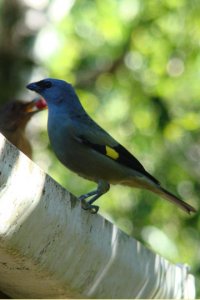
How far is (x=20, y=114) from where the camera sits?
22.8 ft

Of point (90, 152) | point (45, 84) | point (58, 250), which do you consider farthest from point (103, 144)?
point (58, 250)

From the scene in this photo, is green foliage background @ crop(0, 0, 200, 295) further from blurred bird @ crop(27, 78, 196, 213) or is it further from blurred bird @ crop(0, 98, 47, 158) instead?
blurred bird @ crop(27, 78, 196, 213)

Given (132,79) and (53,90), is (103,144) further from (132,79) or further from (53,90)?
(132,79)

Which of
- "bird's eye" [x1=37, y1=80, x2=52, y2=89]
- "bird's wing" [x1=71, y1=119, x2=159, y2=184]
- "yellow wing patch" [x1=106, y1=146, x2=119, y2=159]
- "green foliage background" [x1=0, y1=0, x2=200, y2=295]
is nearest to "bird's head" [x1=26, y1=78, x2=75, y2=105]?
"bird's eye" [x1=37, y1=80, x2=52, y2=89]

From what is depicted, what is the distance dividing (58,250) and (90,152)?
1711 mm

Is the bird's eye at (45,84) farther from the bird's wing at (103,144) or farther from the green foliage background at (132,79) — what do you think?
the green foliage background at (132,79)

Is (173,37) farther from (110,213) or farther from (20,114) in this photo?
(20,114)

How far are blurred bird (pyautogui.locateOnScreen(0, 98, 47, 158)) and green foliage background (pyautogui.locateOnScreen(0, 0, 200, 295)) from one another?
1.16 m

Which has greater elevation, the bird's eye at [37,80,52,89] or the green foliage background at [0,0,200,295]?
the green foliage background at [0,0,200,295]

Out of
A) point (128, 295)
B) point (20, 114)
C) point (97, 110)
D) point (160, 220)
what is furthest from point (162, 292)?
point (97, 110)

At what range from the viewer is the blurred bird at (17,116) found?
6.80 meters

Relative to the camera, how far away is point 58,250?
120 inches

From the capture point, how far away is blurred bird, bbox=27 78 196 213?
15.4 ft

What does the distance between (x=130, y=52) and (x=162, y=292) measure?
5.91 meters
